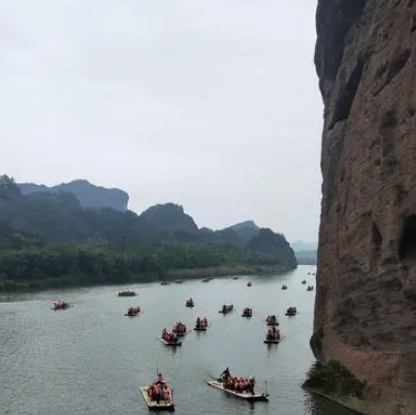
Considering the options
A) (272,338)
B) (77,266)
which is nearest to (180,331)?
(272,338)

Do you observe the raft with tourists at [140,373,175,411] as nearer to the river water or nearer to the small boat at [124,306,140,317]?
the river water

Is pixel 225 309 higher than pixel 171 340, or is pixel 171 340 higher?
pixel 225 309

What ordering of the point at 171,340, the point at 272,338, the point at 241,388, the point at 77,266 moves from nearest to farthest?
the point at 241,388, the point at 171,340, the point at 272,338, the point at 77,266

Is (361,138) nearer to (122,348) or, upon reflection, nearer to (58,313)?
(122,348)

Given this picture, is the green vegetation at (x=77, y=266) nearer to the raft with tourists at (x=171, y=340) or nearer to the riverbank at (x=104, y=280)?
the riverbank at (x=104, y=280)

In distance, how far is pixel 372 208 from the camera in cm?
3528

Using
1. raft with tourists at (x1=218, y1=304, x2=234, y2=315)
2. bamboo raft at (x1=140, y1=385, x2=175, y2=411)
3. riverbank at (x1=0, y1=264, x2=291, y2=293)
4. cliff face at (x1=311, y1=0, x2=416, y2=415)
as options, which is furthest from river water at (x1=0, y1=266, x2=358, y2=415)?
riverbank at (x1=0, y1=264, x2=291, y2=293)

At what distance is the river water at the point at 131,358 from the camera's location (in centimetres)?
3884

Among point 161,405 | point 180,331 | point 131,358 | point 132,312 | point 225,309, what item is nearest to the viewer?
point 161,405

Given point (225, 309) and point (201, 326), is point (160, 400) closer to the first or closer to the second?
point (201, 326)

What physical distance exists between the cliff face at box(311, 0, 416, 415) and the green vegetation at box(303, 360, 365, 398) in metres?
0.58

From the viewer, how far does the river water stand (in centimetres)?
3884

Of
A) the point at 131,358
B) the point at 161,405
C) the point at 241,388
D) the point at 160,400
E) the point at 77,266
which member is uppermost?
the point at 77,266

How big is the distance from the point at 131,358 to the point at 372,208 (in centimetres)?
2764
